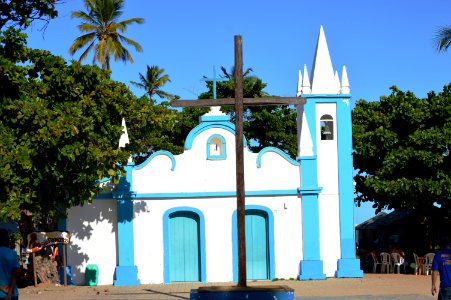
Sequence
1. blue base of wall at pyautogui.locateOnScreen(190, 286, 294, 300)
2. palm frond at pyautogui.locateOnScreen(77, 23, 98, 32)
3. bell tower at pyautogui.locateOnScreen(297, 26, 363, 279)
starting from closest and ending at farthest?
blue base of wall at pyautogui.locateOnScreen(190, 286, 294, 300)
bell tower at pyautogui.locateOnScreen(297, 26, 363, 279)
palm frond at pyautogui.locateOnScreen(77, 23, 98, 32)

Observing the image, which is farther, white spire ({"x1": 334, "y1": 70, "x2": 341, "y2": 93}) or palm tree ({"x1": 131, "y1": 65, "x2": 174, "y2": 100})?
palm tree ({"x1": 131, "y1": 65, "x2": 174, "y2": 100})

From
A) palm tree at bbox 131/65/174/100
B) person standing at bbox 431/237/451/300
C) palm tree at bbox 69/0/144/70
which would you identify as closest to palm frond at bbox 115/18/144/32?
palm tree at bbox 69/0/144/70

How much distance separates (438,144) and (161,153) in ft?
28.3

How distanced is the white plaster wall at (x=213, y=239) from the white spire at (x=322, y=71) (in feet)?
12.5

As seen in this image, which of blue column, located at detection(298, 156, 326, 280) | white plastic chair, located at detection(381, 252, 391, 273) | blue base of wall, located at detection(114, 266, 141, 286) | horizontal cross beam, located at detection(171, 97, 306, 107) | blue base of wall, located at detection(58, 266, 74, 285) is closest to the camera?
horizontal cross beam, located at detection(171, 97, 306, 107)

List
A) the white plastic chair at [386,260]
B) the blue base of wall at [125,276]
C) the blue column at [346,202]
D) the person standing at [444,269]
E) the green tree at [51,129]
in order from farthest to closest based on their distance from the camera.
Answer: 1. the white plastic chair at [386,260]
2. the blue column at [346,202]
3. the blue base of wall at [125,276]
4. the green tree at [51,129]
5. the person standing at [444,269]

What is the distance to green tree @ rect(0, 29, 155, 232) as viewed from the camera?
56.4ft

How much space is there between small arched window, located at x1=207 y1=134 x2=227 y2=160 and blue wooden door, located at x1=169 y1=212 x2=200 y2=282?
1.80 m

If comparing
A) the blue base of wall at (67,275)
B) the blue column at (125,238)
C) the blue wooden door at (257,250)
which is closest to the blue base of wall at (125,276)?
the blue column at (125,238)

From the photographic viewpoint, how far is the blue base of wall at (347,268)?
2259cm

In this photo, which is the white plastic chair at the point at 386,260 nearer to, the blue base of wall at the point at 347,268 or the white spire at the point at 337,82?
the blue base of wall at the point at 347,268

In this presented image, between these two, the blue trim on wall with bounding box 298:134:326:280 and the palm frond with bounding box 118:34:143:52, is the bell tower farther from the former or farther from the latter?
the palm frond with bounding box 118:34:143:52

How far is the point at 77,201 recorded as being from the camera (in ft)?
62.4

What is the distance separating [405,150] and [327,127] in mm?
2878
